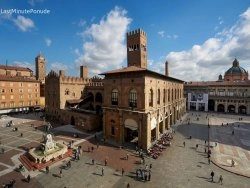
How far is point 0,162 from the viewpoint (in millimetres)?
23828

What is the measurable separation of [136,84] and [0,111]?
51.0m

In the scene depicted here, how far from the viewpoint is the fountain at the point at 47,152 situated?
2364 centimetres

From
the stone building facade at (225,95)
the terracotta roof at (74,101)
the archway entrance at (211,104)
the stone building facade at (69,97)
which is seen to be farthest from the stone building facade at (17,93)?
the archway entrance at (211,104)

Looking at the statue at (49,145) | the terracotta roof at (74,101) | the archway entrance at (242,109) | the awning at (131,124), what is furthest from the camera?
the archway entrance at (242,109)

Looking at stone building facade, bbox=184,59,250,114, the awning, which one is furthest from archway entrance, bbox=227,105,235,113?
the awning

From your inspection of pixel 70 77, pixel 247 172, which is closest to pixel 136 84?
pixel 247 172

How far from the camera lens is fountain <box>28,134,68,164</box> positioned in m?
23.6

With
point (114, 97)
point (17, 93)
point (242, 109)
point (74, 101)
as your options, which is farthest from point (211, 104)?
point (17, 93)

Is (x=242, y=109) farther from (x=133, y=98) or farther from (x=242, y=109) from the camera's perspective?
(x=133, y=98)

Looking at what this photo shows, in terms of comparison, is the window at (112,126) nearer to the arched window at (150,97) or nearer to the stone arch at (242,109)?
the arched window at (150,97)

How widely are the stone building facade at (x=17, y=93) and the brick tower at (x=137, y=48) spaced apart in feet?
137

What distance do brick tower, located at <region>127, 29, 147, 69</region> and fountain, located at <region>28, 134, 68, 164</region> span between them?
26.6 metres

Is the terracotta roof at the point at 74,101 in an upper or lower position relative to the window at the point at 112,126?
upper

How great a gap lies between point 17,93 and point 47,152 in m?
45.2
